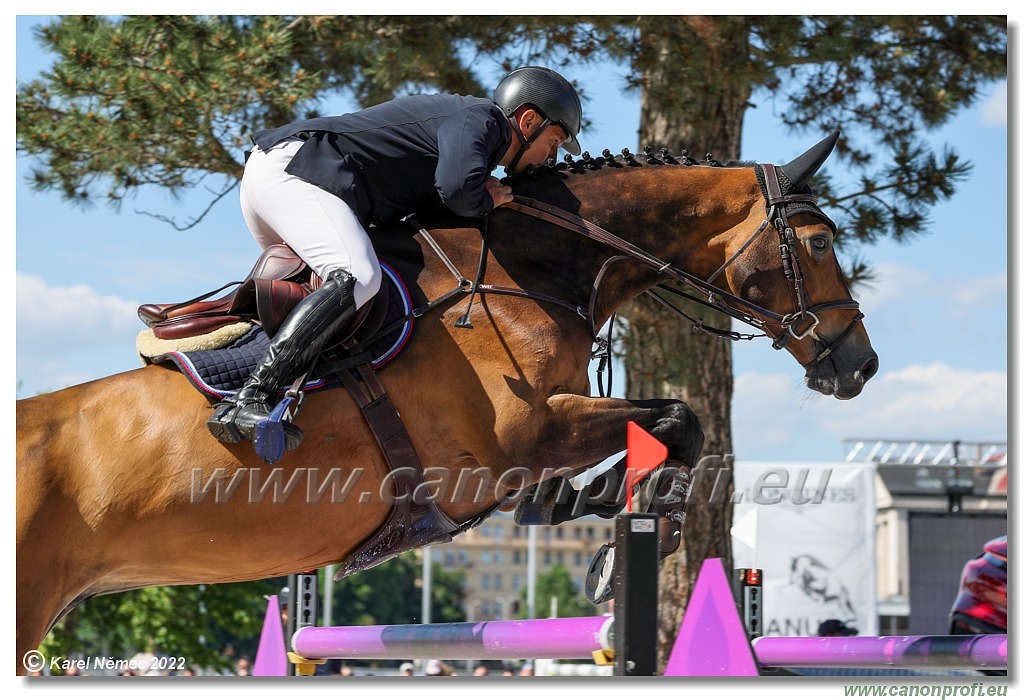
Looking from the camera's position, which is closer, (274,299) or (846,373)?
(274,299)

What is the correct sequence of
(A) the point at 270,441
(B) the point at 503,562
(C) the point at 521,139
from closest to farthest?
(A) the point at 270,441 → (C) the point at 521,139 → (B) the point at 503,562

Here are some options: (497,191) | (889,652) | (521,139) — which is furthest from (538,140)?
(889,652)

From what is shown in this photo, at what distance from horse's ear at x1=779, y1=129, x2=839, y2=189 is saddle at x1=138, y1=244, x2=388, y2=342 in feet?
5.23

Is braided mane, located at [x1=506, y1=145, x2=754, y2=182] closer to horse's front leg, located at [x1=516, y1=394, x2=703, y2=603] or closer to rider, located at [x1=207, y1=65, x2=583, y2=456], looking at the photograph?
rider, located at [x1=207, y1=65, x2=583, y2=456]

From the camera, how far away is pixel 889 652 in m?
3.28

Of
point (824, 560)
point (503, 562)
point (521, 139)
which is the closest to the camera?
point (521, 139)

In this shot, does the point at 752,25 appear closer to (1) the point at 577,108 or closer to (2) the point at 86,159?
(1) the point at 577,108

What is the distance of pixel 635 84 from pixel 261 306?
396 centimetres

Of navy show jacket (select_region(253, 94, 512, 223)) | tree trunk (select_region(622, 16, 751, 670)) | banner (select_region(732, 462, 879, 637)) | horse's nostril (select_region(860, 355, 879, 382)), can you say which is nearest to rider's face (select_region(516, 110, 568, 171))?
navy show jacket (select_region(253, 94, 512, 223))

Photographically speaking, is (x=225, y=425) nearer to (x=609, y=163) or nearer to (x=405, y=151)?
(x=405, y=151)

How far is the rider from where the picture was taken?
124 inches

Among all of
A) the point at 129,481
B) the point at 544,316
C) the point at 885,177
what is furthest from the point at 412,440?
the point at 885,177

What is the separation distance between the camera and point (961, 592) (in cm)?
709

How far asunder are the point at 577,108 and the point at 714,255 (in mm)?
750
